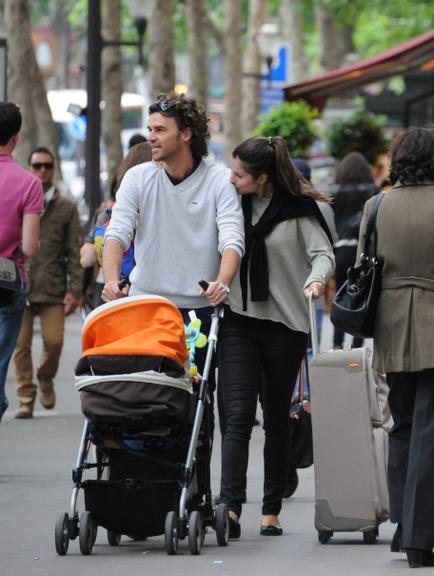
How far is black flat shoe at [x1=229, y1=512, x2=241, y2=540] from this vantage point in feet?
23.7

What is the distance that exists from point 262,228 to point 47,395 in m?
5.67

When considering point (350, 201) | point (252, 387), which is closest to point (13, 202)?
point (252, 387)

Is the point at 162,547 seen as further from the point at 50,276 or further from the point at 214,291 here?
the point at 50,276

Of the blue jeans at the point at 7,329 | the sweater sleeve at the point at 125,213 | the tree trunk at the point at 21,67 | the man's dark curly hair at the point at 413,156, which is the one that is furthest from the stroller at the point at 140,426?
the tree trunk at the point at 21,67

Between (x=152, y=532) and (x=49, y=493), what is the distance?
81.2 inches

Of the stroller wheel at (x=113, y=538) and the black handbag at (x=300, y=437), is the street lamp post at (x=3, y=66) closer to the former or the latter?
the black handbag at (x=300, y=437)

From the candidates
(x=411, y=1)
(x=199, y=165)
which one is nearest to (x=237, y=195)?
(x=199, y=165)

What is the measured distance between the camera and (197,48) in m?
37.0

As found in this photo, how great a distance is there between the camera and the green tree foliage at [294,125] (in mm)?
23219

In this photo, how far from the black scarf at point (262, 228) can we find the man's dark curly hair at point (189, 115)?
0.36 m

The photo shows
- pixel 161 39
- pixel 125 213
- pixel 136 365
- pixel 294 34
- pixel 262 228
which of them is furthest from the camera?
pixel 294 34

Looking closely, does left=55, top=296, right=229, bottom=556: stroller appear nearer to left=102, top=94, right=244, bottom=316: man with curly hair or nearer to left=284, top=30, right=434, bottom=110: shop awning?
left=102, top=94, right=244, bottom=316: man with curly hair

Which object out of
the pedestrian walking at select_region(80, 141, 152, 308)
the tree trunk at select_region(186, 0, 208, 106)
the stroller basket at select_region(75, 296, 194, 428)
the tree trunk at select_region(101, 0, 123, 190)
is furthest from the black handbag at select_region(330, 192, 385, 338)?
the tree trunk at select_region(186, 0, 208, 106)

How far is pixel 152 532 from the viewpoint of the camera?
6777 mm
